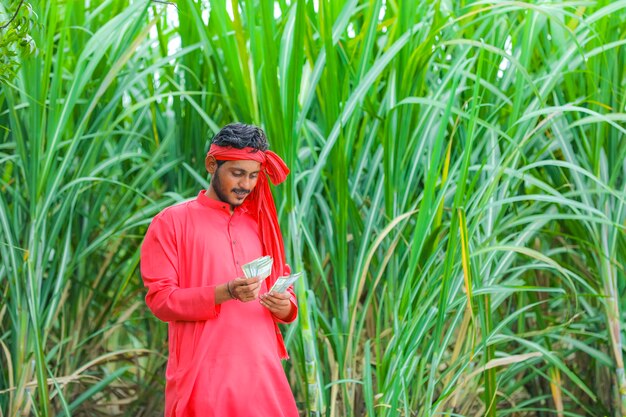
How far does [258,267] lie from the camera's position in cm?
214

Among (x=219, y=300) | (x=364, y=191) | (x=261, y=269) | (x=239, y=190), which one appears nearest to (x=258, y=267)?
(x=261, y=269)

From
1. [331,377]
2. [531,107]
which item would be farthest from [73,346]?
[531,107]

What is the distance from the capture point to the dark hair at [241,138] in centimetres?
226

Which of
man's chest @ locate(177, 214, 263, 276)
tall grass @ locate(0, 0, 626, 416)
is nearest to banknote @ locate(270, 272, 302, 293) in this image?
man's chest @ locate(177, 214, 263, 276)

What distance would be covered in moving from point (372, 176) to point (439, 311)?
716 mm

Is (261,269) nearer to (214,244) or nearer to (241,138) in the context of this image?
(214,244)

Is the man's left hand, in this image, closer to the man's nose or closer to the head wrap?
the head wrap

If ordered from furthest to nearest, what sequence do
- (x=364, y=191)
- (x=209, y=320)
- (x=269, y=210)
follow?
(x=364, y=191), (x=269, y=210), (x=209, y=320)

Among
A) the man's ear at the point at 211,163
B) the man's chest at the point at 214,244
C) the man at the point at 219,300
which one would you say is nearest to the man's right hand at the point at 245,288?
the man at the point at 219,300

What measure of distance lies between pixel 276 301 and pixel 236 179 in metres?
0.27

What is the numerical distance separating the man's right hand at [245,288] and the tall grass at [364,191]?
0.63m

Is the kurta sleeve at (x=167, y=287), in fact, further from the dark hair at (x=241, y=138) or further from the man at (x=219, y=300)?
the dark hair at (x=241, y=138)

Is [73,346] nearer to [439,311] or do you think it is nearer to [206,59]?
[206,59]

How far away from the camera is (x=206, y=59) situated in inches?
131
